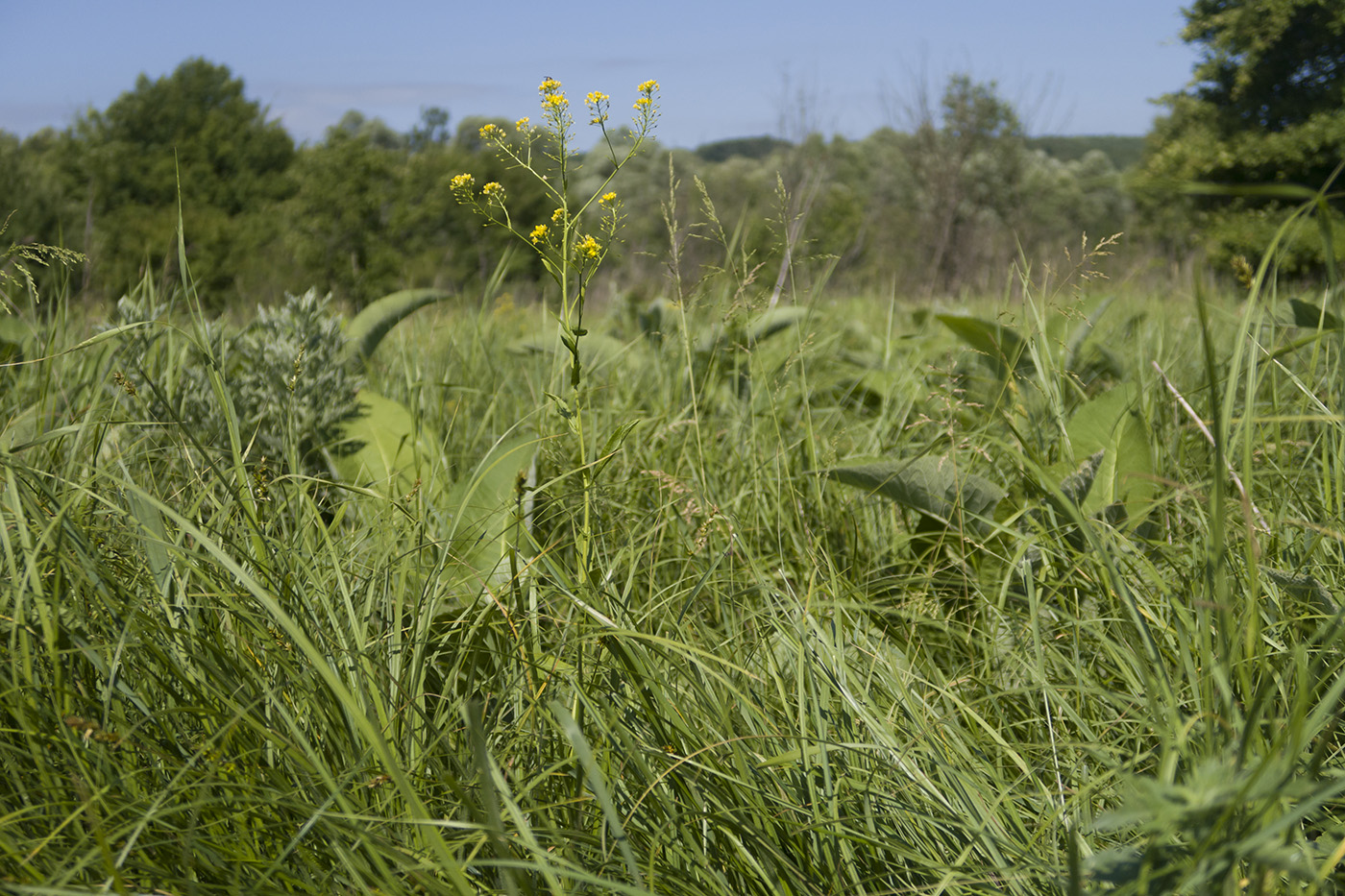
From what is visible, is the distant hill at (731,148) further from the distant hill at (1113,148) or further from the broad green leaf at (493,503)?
the broad green leaf at (493,503)

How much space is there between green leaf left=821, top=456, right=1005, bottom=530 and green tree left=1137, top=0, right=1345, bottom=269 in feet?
51.4

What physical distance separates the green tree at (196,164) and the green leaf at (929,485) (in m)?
30.6

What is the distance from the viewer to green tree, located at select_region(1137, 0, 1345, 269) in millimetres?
14195

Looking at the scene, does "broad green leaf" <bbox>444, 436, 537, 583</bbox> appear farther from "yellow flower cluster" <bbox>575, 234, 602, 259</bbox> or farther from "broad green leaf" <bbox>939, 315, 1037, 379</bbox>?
"broad green leaf" <bbox>939, 315, 1037, 379</bbox>

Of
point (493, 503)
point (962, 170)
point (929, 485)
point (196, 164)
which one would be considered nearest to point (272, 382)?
point (493, 503)

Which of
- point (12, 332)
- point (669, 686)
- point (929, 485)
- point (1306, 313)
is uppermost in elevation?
point (1306, 313)

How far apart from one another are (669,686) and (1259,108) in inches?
767

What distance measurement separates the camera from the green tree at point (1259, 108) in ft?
46.6

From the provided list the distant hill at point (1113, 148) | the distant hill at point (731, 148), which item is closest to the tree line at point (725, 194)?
the distant hill at point (1113, 148)

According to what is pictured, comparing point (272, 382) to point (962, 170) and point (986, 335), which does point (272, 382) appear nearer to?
point (986, 335)

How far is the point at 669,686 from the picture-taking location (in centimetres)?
99

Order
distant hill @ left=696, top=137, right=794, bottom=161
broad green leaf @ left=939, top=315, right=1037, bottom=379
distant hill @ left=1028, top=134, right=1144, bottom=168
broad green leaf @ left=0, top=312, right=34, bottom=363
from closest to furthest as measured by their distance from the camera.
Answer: broad green leaf @ left=939, top=315, right=1037, bottom=379 < broad green leaf @ left=0, top=312, right=34, bottom=363 < distant hill @ left=1028, top=134, right=1144, bottom=168 < distant hill @ left=696, top=137, right=794, bottom=161

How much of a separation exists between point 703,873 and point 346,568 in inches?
28.9

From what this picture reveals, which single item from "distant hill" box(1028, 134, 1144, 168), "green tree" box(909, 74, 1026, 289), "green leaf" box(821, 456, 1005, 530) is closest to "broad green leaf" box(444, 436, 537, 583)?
"green leaf" box(821, 456, 1005, 530)
